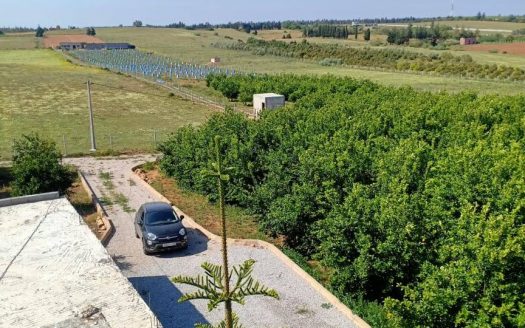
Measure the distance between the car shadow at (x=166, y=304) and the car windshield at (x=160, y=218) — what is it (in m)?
2.95

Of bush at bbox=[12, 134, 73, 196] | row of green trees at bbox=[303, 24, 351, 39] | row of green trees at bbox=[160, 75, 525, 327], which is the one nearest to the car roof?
row of green trees at bbox=[160, 75, 525, 327]

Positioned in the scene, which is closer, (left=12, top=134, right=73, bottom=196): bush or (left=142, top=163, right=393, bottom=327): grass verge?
(left=142, top=163, right=393, bottom=327): grass verge

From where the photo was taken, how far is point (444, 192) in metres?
16.3

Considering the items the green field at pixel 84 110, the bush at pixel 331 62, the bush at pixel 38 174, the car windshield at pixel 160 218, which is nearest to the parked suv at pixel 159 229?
the car windshield at pixel 160 218

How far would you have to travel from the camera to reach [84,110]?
5684 centimetres

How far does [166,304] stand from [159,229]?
434 cm

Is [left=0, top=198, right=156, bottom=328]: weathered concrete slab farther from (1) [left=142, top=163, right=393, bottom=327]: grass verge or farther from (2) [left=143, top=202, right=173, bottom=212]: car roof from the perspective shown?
(1) [left=142, top=163, right=393, bottom=327]: grass verge

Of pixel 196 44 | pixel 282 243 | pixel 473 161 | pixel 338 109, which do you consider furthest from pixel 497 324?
pixel 196 44

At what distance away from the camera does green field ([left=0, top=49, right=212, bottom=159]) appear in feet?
144

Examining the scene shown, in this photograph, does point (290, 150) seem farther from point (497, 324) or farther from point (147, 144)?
point (147, 144)

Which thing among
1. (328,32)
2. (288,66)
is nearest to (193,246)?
(288,66)

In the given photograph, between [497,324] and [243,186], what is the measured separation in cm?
1529

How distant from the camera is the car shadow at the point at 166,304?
15.1 metres

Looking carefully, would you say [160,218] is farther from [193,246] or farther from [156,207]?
[193,246]
